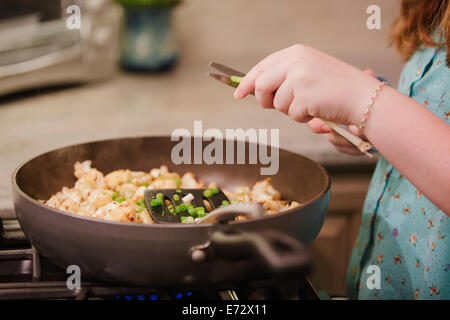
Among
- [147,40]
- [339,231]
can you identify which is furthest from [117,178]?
[147,40]

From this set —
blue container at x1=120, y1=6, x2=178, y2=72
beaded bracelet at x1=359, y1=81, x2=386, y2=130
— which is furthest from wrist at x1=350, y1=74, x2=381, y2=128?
blue container at x1=120, y1=6, x2=178, y2=72

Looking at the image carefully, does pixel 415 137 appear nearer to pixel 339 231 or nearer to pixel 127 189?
pixel 127 189

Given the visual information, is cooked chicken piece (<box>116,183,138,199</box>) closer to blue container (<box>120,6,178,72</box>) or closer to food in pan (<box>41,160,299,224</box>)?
food in pan (<box>41,160,299,224</box>)

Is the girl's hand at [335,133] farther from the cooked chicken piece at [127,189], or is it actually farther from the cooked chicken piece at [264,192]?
the cooked chicken piece at [127,189]

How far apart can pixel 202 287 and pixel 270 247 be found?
16 cm

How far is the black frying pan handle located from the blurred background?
569 millimetres

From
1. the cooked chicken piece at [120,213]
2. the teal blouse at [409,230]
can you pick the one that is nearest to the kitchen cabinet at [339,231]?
the teal blouse at [409,230]

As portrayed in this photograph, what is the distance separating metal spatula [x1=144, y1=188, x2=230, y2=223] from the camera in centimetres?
74

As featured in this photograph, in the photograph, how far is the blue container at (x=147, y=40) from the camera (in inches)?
73.5

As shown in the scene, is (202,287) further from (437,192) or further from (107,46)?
(107,46)

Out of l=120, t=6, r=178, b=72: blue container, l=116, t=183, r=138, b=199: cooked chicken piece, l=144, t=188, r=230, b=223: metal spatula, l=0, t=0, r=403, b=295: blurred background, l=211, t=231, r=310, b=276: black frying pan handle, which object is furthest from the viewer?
l=120, t=6, r=178, b=72: blue container

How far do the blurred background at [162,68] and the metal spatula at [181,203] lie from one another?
350 millimetres
